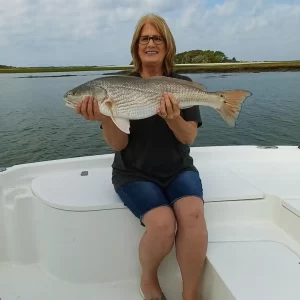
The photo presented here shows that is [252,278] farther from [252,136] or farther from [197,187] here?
[252,136]

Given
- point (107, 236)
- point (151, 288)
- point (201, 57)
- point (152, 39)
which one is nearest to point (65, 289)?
point (107, 236)

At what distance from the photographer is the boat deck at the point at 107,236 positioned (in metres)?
2.68

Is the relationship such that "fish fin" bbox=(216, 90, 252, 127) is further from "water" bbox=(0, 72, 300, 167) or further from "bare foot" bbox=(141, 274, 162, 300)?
"water" bbox=(0, 72, 300, 167)

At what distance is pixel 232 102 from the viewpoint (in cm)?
287

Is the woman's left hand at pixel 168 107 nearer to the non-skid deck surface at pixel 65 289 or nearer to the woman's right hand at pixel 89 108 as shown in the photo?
the woman's right hand at pixel 89 108

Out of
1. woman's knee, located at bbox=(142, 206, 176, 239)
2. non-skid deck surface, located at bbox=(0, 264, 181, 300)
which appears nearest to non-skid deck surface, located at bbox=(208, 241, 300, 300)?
woman's knee, located at bbox=(142, 206, 176, 239)

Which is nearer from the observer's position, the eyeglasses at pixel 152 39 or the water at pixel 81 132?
the eyeglasses at pixel 152 39

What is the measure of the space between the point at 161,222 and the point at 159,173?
0.43 m

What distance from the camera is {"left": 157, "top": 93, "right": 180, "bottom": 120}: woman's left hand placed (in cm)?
267

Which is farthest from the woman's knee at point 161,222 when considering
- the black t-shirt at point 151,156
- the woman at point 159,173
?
the black t-shirt at point 151,156

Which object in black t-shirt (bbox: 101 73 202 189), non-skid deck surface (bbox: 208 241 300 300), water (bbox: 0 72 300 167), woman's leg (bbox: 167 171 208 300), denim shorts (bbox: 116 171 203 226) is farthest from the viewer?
water (bbox: 0 72 300 167)

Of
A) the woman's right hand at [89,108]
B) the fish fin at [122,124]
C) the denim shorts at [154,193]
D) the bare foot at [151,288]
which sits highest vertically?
the woman's right hand at [89,108]

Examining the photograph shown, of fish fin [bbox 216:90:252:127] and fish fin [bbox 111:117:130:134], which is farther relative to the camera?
fish fin [bbox 216:90:252:127]

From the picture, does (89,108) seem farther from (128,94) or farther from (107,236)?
(107,236)
